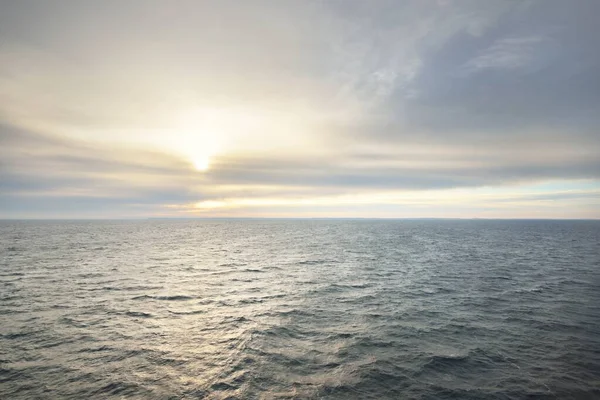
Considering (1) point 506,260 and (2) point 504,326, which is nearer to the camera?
(2) point 504,326

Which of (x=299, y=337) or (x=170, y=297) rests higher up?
(x=299, y=337)

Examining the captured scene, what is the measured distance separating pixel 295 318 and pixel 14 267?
62649 mm

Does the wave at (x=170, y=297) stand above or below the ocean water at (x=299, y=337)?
below

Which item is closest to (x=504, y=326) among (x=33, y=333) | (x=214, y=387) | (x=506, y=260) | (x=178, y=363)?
(x=214, y=387)

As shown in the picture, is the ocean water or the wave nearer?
the ocean water

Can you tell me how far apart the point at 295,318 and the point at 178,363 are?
1318 centimetres

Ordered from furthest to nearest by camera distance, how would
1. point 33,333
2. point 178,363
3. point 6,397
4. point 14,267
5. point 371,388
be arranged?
1. point 14,267
2. point 33,333
3. point 178,363
4. point 371,388
5. point 6,397

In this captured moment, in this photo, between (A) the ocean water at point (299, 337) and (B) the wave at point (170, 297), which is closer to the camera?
(A) the ocean water at point (299, 337)

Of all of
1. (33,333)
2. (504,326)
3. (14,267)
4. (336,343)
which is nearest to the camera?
(336,343)

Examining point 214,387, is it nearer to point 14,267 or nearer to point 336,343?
point 336,343

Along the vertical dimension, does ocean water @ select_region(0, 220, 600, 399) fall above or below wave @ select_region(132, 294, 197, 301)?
above

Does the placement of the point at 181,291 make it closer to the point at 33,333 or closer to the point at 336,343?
the point at 33,333

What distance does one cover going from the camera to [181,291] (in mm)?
43812

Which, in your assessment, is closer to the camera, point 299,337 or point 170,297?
point 299,337
